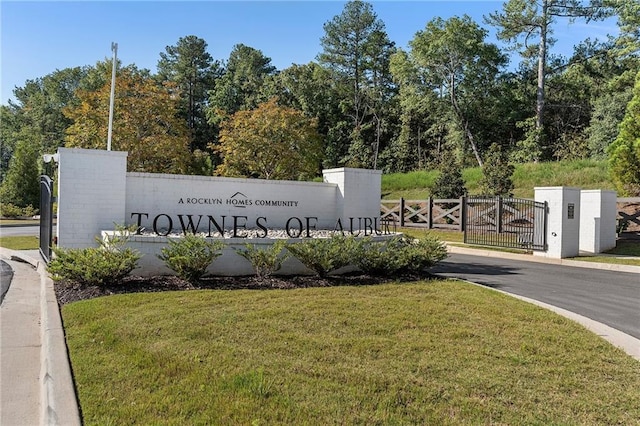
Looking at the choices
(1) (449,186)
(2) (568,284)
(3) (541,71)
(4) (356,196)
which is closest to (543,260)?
(2) (568,284)

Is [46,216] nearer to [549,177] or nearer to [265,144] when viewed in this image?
[265,144]

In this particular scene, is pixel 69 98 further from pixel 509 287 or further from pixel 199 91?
pixel 509 287

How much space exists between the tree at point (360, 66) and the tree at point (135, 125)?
23.4m

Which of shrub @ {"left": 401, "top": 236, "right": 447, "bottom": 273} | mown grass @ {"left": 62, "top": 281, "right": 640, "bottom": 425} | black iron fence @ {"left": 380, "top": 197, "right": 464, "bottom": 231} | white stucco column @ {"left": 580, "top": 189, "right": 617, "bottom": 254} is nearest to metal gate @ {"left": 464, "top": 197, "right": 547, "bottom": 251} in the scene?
black iron fence @ {"left": 380, "top": 197, "right": 464, "bottom": 231}

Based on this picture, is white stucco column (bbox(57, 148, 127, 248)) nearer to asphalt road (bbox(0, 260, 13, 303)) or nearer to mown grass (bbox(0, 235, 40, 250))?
asphalt road (bbox(0, 260, 13, 303))

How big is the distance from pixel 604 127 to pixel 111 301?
30.4 m

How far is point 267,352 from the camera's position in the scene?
4668 mm

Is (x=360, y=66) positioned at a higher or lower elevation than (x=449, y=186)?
higher

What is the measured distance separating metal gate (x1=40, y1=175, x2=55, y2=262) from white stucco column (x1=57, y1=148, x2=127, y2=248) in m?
0.37

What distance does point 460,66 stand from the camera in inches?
Answer: 1486

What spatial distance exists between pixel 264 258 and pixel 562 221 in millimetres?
10147

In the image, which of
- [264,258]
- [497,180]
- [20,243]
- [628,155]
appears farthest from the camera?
[497,180]

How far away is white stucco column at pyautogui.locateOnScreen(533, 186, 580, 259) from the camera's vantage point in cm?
1427

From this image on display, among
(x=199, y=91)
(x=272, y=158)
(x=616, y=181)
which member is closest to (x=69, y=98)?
(x=199, y=91)
